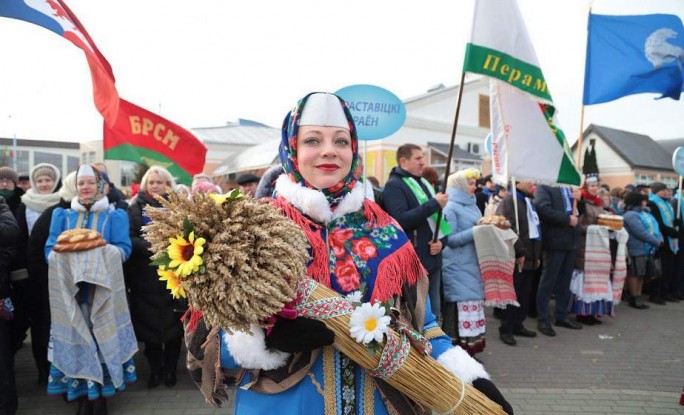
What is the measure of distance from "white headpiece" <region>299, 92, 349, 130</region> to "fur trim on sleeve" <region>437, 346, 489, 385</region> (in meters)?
0.91

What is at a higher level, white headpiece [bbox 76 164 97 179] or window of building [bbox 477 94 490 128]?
window of building [bbox 477 94 490 128]

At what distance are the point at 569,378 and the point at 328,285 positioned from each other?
4.34 m

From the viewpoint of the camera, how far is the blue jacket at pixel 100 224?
142 inches

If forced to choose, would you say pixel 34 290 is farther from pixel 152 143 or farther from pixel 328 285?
pixel 328 285

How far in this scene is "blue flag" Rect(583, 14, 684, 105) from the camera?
6.21 metres

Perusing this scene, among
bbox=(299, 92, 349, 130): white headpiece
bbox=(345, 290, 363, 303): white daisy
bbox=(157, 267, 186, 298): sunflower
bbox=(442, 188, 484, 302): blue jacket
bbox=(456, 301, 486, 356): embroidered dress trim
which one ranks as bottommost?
bbox=(456, 301, 486, 356): embroidered dress trim

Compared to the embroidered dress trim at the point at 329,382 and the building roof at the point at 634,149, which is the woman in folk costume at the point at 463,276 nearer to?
the embroidered dress trim at the point at 329,382

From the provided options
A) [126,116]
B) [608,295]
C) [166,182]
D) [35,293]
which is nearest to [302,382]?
[166,182]

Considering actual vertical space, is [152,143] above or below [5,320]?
above

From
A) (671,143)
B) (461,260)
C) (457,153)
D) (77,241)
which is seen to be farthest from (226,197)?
(671,143)

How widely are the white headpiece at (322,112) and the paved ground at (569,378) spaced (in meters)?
3.16

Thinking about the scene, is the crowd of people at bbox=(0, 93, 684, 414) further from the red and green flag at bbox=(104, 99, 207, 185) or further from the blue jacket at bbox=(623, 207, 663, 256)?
the red and green flag at bbox=(104, 99, 207, 185)

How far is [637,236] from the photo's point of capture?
25.3ft

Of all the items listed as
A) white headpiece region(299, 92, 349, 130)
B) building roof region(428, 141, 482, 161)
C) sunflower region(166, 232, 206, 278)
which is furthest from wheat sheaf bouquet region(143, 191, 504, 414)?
building roof region(428, 141, 482, 161)
